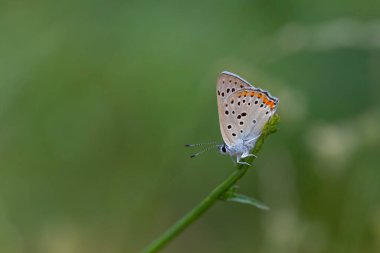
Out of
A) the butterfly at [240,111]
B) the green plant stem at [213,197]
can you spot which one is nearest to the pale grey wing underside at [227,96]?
the butterfly at [240,111]

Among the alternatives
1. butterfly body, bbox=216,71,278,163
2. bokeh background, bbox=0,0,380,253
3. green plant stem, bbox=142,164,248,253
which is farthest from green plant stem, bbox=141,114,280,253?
bokeh background, bbox=0,0,380,253

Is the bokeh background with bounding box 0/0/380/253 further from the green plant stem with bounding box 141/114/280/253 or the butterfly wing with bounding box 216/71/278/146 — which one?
the green plant stem with bounding box 141/114/280/253

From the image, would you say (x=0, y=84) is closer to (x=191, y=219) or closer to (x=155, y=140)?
(x=155, y=140)

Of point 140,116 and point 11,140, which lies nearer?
point 11,140

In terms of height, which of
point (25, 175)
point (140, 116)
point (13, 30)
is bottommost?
point (25, 175)

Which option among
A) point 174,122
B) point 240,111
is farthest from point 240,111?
point 174,122

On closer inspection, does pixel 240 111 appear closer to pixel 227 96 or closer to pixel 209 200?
pixel 227 96

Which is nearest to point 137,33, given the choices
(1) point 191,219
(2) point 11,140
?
(2) point 11,140
